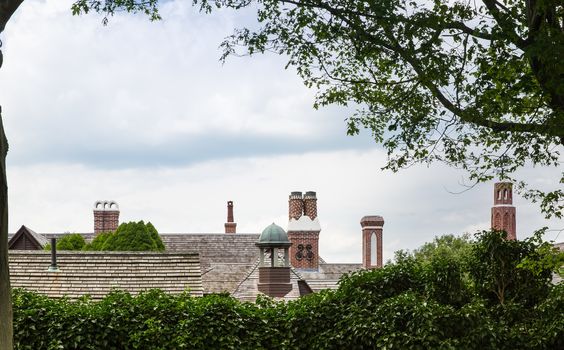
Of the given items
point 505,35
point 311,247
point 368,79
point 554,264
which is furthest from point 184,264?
point 311,247

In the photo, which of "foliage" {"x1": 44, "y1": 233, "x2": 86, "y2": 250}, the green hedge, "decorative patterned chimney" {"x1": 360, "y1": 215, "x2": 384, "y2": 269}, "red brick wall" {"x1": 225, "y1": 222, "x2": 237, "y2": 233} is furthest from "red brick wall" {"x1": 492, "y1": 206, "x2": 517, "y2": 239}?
the green hedge

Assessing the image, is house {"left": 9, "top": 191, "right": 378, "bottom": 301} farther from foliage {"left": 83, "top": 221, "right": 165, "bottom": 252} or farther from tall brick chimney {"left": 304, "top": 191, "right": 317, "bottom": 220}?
foliage {"left": 83, "top": 221, "right": 165, "bottom": 252}

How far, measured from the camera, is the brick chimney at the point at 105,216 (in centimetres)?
4712

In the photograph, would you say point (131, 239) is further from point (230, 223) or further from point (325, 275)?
point (230, 223)

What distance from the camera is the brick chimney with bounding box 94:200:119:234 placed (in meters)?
47.1

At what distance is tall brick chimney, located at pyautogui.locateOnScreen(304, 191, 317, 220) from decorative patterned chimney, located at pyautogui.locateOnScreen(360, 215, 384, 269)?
314 centimetres

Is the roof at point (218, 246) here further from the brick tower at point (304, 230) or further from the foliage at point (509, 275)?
the foliage at point (509, 275)

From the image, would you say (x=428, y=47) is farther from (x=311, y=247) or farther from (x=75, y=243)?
(x=311, y=247)

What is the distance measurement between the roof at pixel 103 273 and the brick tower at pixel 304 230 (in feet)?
68.9

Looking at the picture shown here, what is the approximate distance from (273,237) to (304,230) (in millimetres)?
13096

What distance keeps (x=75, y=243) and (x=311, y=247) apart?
1140 cm

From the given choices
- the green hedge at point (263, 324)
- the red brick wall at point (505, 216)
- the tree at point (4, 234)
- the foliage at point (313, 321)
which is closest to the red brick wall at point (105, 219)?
the red brick wall at point (505, 216)

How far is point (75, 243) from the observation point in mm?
35312

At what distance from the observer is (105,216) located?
4725 cm
